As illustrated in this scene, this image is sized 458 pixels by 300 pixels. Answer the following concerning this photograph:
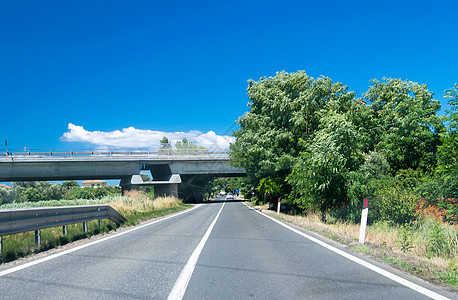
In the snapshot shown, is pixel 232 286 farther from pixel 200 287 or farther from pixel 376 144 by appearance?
pixel 376 144

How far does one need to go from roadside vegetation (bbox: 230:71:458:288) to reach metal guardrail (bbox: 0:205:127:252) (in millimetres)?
7472

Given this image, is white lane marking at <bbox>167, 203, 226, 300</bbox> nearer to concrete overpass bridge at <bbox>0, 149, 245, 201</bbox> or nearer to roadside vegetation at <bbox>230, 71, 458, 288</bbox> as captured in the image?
roadside vegetation at <bbox>230, 71, 458, 288</bbox>

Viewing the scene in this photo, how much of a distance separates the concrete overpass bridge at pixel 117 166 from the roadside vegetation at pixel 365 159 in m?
14.6

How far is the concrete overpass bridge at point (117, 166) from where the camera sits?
36.6 m

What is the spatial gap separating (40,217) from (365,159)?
16.5m

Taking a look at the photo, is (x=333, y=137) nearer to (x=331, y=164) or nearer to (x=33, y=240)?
(x=331, y=164)

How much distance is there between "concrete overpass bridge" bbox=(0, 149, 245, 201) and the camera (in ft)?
120

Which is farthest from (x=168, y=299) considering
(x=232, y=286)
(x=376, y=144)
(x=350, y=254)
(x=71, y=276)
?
(x=376, y=144)

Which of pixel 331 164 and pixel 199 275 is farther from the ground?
pixel 331 164

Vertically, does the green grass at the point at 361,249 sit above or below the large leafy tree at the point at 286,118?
below

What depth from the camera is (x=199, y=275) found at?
5.07m

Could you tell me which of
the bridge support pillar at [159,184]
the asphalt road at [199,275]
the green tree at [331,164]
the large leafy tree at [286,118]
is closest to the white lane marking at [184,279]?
the asphalt road at [199,275]

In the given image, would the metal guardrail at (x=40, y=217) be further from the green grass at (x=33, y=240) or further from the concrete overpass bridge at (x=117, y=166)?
→ the concrete overpass bridge at (x=117, y=166)

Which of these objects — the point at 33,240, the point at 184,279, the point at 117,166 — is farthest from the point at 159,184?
the point at 184,279
